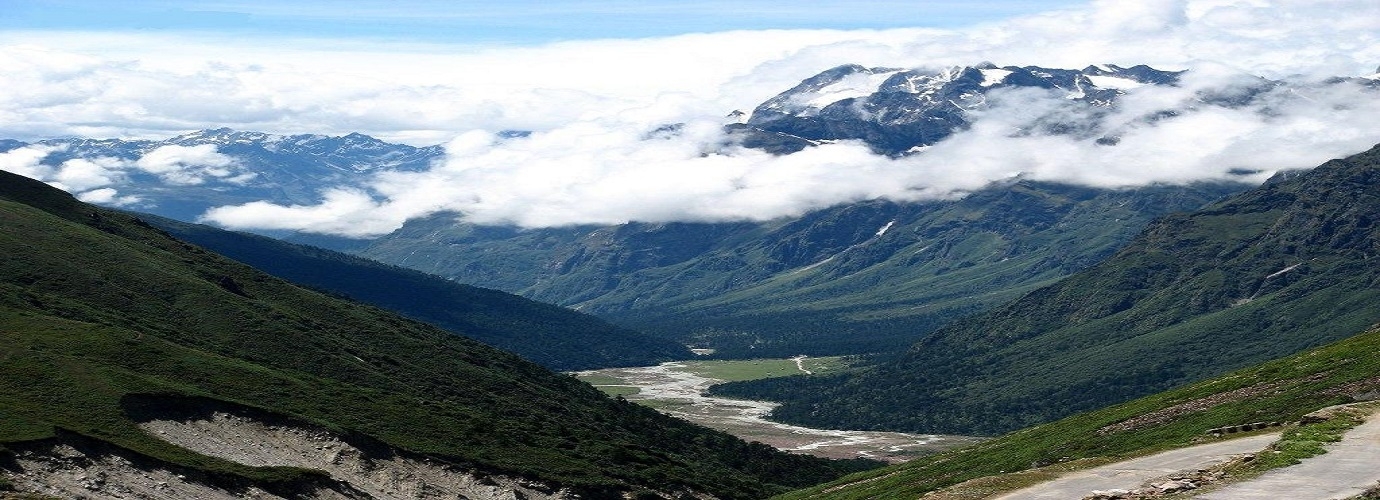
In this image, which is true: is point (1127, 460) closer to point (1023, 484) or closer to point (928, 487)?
point (1023, 484)

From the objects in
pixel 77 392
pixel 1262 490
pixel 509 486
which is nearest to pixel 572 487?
pixel 509 486

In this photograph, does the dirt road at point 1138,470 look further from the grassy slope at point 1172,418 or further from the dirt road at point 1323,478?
the grassy slope at point 1172,418

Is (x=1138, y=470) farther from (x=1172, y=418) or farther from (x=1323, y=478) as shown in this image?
(x=1172, y=418)

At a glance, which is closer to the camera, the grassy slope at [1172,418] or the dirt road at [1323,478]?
the dirt road at [1323,478]

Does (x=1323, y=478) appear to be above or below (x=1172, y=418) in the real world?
above

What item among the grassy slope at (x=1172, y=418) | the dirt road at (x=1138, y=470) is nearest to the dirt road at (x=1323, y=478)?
the dirt road at (x=1138, y=470)

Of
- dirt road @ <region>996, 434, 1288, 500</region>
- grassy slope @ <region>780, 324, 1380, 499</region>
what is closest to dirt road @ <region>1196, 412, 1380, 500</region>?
dirt road @ <region>996, 434, 1288, 500</region>

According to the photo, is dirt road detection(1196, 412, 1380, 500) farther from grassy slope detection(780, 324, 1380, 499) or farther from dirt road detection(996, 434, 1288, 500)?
grassy slope detection(780, 324, 1380, 499)

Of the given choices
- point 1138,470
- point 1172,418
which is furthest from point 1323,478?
point 1172,418
